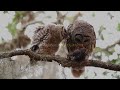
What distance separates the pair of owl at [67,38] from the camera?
2812 mm

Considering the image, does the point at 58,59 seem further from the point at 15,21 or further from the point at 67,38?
the point at 15,21

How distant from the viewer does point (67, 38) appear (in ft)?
9.45

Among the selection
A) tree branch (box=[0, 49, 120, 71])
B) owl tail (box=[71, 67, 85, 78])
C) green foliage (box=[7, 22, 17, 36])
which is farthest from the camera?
green foliage (box=[7, 22, 17, 36])

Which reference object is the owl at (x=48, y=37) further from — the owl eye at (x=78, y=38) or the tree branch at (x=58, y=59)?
the tree branch at (x=58, y=59)

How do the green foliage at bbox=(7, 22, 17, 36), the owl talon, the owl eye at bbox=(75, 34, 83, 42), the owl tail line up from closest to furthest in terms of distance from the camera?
the owl talon
the owl eye at bbox=(75, 34, 83, 42)
the owl tail
the green foliage at bbox=(7, 22, 17, 36)

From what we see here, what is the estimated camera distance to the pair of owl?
9.23 feet

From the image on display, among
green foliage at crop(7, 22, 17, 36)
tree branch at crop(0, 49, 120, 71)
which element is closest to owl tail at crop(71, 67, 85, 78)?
tree branch at crop(0, 49, 120, 71)

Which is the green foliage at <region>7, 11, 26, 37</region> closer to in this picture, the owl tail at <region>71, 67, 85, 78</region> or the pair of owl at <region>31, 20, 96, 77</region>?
the pair of owl at <region>31, 20, 96, 77</region>

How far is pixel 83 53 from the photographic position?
2.62m

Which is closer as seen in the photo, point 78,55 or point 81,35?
point 78,55

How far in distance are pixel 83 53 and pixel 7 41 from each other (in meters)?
1.16

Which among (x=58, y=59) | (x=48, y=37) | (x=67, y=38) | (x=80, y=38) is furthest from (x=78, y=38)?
(x=58, y=59)

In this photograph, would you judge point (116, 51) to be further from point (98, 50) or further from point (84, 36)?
point (84, 36)
